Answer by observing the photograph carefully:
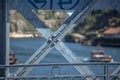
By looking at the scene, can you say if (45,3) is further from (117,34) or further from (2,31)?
(117,34)

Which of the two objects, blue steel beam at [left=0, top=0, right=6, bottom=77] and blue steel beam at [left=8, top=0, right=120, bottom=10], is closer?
blue steel beam at [left=0, top=0, right=6, bottom=77]

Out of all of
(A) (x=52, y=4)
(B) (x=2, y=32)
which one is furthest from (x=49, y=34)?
(B) (x=2, y=32)

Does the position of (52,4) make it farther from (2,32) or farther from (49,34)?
(2,32)

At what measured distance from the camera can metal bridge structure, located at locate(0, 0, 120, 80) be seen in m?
9.58

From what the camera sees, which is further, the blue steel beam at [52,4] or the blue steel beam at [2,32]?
the blue steel beam at [52,4]

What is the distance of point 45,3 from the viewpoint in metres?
10.2

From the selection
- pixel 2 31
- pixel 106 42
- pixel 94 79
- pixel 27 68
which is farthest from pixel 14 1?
pixel 106 42

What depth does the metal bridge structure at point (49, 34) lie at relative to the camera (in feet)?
31.4

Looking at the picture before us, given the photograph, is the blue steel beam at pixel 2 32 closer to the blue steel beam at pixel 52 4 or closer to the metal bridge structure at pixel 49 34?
the metal bridge structure at pixel 49 34

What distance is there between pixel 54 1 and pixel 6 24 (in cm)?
121

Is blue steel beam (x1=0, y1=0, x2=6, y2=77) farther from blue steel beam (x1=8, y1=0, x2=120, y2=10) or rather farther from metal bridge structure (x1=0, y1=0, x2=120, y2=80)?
blue steel beam (x1=8, y1=0, x2=120, y2=10)

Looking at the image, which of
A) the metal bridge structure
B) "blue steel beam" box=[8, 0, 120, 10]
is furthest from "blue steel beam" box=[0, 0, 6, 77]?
"blue steel beam" box=[8, 0, 120, 10]

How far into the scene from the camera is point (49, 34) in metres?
9.80

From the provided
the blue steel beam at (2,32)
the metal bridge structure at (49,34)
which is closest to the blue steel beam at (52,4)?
the metal bridge structure at (49,34)
